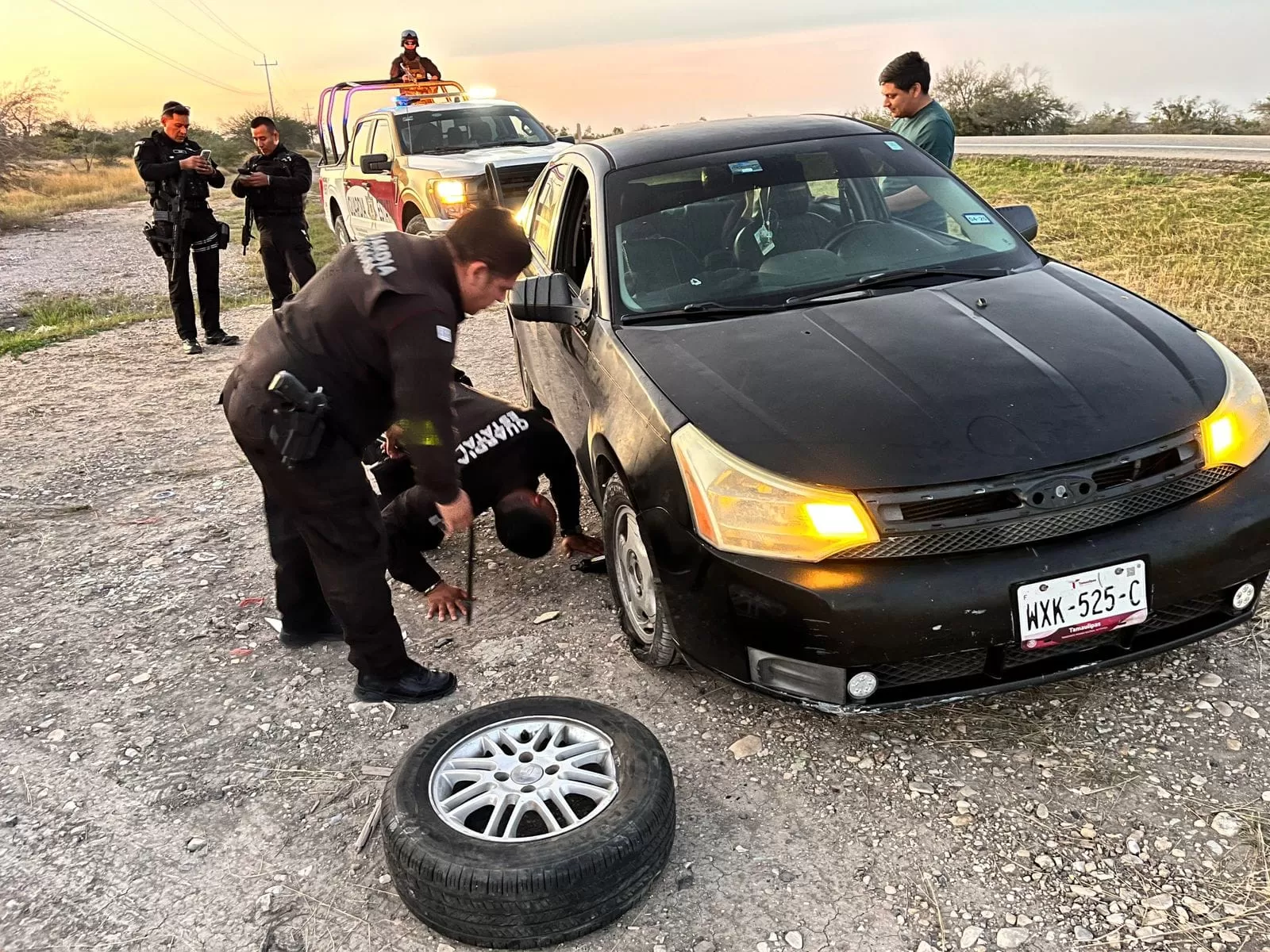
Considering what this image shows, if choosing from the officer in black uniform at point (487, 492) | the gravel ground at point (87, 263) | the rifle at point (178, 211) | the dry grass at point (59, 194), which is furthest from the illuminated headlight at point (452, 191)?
the dry grass at point (59, 194)

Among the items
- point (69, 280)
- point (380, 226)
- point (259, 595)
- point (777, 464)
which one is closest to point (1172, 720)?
point (777, 464)

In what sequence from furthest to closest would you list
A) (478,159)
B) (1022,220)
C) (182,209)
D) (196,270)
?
(478,159) < (196,270) < (182,209) < (1022,220)

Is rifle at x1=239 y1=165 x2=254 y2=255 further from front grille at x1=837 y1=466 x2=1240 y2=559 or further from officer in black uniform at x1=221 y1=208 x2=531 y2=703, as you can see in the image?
front grille at x1=837 y1=466 x2=1240 y2=559

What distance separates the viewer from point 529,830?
8.11 feet

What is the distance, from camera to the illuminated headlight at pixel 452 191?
8.79 metres

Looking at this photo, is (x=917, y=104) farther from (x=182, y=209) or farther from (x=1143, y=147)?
(x=1143, y=147)

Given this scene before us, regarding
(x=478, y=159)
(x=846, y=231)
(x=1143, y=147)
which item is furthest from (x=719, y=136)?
(x=1143, y=147)

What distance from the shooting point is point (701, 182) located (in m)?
3.70

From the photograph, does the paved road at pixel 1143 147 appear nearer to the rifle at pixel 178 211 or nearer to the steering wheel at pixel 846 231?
the steering wheel at pixel 846 231

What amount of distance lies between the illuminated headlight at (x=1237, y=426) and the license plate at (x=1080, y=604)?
18.4 inches

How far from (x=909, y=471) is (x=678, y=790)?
1080 millimetres

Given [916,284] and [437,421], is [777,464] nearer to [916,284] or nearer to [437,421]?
[437,421]

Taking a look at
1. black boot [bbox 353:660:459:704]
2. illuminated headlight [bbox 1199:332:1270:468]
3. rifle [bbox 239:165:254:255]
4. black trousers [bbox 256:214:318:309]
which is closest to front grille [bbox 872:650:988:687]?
illuminated headlight [bbox 1199:332:1270:468]

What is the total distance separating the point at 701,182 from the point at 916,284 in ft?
3.02
